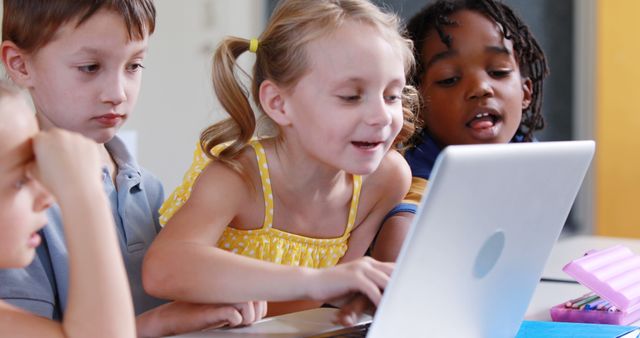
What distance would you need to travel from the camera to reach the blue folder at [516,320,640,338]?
3.34 ft

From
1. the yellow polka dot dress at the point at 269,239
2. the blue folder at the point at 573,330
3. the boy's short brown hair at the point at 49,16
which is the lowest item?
the blue folder at the point at 573,330

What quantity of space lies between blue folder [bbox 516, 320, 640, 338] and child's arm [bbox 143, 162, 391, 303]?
0.68ft

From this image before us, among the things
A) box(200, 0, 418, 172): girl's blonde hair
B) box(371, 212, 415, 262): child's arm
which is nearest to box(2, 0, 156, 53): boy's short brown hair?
box(200, 0, 418, 172): girl's blonde hair

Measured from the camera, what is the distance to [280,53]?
123cm

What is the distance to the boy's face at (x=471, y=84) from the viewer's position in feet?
5.08

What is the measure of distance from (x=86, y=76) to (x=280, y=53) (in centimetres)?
24

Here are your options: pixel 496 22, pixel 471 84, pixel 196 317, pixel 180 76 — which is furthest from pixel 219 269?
pixel 180 76

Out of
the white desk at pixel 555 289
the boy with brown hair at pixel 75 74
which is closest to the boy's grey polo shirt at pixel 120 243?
the boy with brown hair at pixel 75 74

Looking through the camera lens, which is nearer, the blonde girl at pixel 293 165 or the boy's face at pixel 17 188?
the boy's face at pixel 17 188

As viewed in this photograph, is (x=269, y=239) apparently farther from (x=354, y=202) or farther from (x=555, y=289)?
(x=555, y=289)

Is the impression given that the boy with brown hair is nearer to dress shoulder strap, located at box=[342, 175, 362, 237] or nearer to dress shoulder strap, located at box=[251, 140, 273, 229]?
dress shoulder strap, located at box=[251, 140, 273, 229]

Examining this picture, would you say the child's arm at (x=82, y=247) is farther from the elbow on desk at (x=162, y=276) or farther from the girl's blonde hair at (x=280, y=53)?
the girl's blonde hair at (x=280, y=53)

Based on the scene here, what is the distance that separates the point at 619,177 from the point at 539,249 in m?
3.31

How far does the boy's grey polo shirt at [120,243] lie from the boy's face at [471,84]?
482 millimetres
